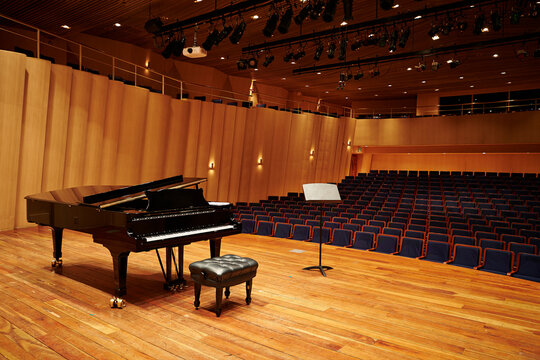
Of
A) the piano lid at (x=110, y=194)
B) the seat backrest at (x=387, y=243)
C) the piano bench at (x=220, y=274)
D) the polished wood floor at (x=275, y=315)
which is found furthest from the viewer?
the seat backrest at (x=387, y=243)

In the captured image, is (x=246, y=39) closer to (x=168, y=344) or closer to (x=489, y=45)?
(x=489, y=45)

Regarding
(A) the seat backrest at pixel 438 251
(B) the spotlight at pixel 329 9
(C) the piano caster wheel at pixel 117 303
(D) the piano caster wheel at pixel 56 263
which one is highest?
(B) the spotlight at pixel 329 9

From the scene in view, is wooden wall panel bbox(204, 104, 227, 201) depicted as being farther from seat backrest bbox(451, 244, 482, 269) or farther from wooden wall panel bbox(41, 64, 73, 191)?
seat backrest bbox(451, 244, 482, 269)

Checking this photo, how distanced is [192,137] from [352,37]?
4.45 m


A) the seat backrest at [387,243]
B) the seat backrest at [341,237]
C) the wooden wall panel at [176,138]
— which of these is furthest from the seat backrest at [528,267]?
the wooden wall panel at [176,138]

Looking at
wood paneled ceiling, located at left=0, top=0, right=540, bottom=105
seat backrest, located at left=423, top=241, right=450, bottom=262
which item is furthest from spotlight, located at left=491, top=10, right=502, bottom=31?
seat backrest, located at left=423, top=241, right=450, bottom=262

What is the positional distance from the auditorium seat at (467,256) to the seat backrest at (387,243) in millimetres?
719

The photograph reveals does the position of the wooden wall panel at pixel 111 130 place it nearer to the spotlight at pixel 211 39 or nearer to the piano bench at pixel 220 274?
the spotlight at pixel 211 39

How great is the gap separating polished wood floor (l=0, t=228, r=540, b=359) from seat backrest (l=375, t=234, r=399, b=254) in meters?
0.93

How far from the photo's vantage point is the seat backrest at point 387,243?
5.03 metres

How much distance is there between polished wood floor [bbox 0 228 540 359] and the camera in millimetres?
2107

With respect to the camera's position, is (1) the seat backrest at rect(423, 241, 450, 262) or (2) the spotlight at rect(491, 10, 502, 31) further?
(2) the spotlight at rect(491, 10, 502, 31)

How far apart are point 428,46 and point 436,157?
20.4 ft

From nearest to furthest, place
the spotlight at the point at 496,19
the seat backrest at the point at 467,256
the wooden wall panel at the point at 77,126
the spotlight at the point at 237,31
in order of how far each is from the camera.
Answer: the seat backrest at the point at 467,256, the spotlight at the point at 496,19, the wooden wall panel at the point at 77,126, the spotlight at the point at 237,31
